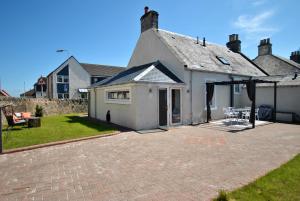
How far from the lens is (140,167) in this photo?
570 cm

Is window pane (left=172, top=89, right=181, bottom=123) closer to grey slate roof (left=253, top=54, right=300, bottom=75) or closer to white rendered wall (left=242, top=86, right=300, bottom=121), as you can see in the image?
white rendered wall (left=242, top=86, right=300, bottom=121)

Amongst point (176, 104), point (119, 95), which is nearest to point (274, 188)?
point (119, 95)

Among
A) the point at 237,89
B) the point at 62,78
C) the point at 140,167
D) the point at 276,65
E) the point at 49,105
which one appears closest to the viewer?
the point at 140,167

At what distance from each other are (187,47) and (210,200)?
13763 mm

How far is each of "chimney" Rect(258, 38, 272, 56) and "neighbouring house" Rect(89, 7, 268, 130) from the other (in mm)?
10573

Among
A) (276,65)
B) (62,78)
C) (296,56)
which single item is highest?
(296,56)

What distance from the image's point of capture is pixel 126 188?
174 inches

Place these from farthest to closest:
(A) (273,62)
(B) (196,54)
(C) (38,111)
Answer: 1. (A) (273,62)
2. (C) (38,111)
3. (B) (196,54)

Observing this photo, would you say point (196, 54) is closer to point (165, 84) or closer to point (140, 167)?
point (165, 84)

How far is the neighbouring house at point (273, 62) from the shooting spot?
2333 centimetres

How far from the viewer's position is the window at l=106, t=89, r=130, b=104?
41.1ft

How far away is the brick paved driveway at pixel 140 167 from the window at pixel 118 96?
13.1ft

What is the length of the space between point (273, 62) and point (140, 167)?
2586 cm

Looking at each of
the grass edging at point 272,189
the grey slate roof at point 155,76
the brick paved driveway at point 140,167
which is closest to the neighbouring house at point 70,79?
the grey slate roof at point 155,76
